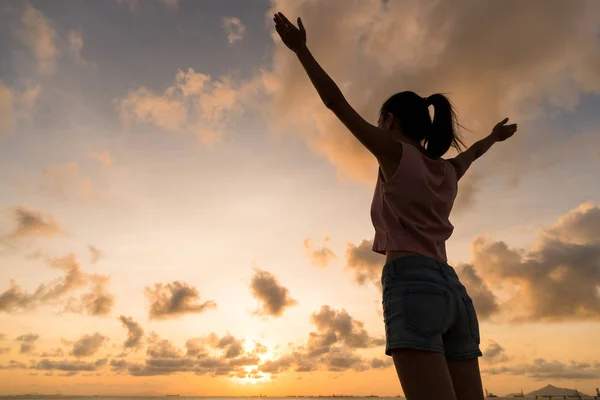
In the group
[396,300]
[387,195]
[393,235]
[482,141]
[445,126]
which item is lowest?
[396,300]

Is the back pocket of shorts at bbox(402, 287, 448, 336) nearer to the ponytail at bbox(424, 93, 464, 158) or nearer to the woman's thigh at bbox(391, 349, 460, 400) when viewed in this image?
the woman's thigh at bbox(391, 349, 460, 400)

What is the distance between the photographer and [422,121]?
11.8ft

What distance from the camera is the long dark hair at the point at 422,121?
3.57 m

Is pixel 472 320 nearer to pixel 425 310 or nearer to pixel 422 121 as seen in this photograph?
pixel 425 310

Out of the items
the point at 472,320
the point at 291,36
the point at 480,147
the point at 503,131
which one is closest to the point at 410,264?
the point at 472,320

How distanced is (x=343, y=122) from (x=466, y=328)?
5.54 ft

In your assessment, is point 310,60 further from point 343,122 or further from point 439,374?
point 439,374

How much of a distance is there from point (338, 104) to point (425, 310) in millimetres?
1474

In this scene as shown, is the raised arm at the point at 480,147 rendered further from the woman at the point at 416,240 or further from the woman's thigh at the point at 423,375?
the woman's thigh at the point at 423,375

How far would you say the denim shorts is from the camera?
2.85m

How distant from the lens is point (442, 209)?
3.49 meters

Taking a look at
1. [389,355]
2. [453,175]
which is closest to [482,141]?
[453,175]

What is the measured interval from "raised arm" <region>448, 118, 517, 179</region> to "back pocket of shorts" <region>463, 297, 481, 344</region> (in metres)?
1.35

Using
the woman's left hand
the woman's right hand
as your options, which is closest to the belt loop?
the woman's left hand
